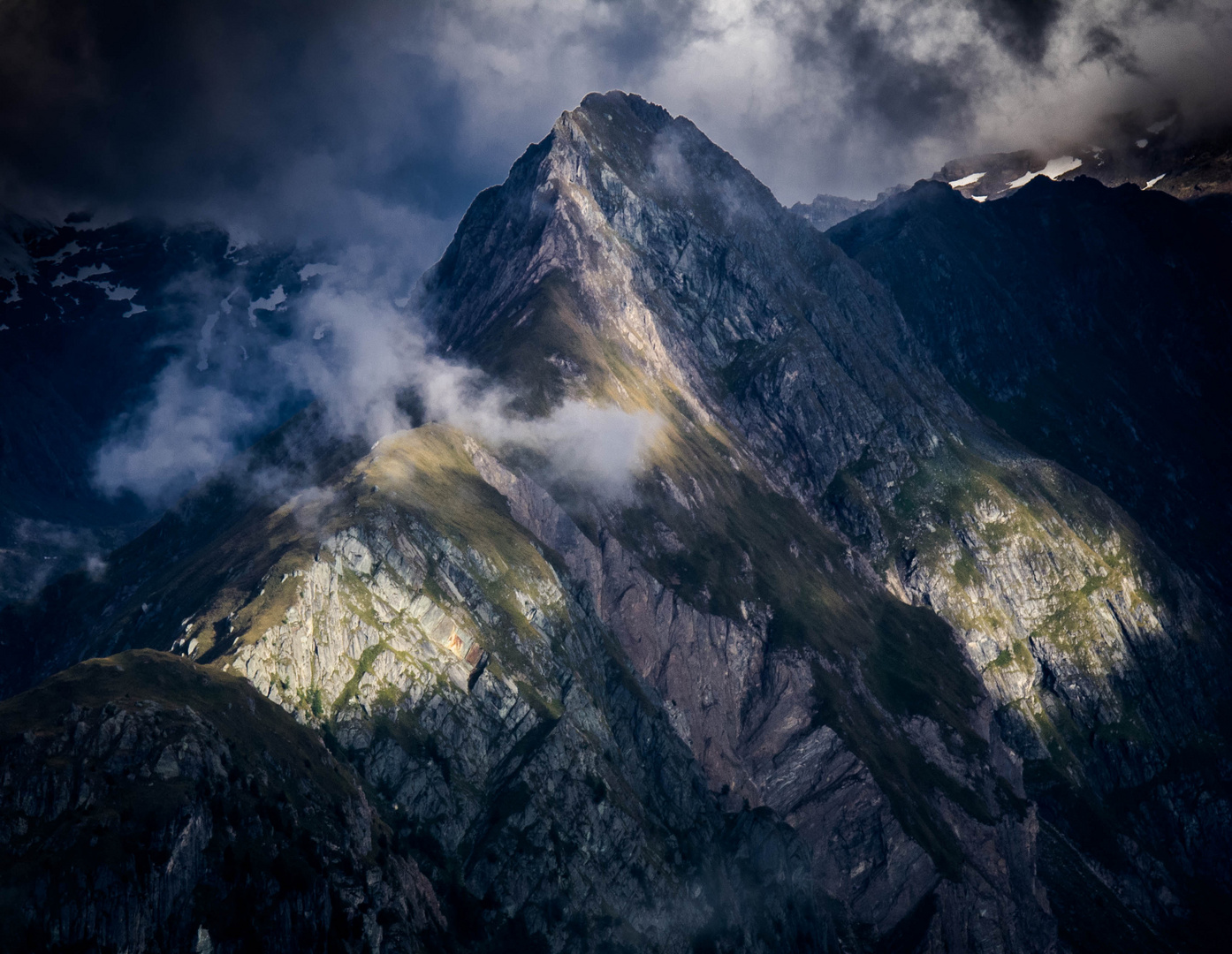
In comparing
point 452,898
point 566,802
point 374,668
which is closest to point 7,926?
point 452,898

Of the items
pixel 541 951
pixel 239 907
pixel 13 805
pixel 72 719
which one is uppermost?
pixel 72 719

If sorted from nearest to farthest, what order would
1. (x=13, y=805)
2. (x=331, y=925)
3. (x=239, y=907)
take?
1. (x=13, y=805)
2. (x=239, y=907)
3. (x=331, y=925)

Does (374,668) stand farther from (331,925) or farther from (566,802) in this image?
(331,925)

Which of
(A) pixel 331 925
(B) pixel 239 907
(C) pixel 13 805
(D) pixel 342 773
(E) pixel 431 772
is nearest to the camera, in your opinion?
(C) pixel 13 805

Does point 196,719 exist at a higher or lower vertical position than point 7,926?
higher

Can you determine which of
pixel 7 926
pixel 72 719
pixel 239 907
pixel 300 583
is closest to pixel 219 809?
pixel 239 907

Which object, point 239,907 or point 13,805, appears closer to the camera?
point 13,805

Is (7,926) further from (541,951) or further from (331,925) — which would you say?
(541,951)
